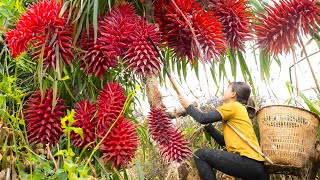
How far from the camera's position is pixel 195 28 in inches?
55.8

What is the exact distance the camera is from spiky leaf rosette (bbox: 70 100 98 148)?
135cm

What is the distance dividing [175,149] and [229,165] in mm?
977

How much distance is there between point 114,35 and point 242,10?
47 cm

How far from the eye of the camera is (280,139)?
2.21 m

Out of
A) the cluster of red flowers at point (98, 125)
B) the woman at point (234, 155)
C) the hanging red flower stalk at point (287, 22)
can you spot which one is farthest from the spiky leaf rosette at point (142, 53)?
the woman at point (234, 155)

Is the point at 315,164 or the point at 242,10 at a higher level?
A: the point at 242,10

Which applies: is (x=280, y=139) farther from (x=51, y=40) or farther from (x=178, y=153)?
(x=51, y=40)

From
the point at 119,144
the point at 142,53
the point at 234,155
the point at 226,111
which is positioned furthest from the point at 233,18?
the point at 234,155

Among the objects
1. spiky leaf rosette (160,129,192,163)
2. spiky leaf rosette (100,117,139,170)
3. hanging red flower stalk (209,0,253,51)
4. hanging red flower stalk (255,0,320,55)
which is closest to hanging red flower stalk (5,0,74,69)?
spiky leaf rosette (100,117,139,170)

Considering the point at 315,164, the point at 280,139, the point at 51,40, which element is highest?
the point at 51,40

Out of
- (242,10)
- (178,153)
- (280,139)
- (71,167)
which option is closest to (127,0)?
(242,10)

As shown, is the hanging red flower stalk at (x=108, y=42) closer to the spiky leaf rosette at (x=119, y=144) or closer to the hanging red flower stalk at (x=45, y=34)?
the hanging red flower stalk at (x=45, y=34)

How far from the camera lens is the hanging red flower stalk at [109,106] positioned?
4.30ft

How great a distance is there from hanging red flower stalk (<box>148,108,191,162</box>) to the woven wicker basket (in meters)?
0.88
